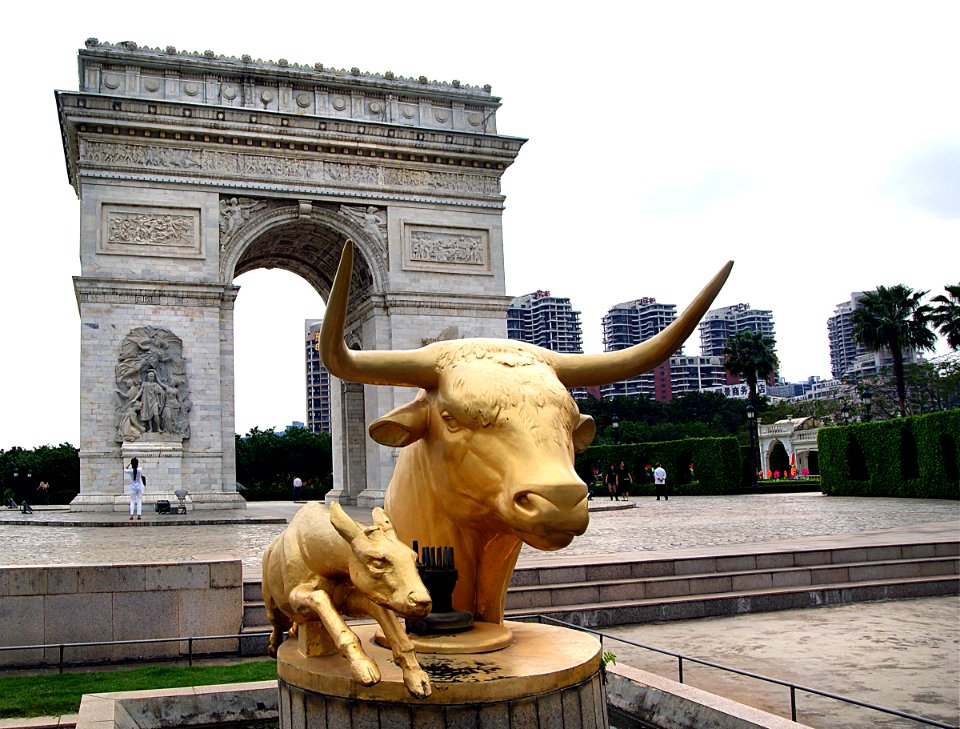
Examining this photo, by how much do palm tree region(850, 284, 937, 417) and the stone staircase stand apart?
3616 cm

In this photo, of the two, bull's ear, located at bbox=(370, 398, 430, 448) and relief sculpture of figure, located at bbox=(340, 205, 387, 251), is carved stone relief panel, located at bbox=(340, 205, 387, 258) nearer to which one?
relief sculpture of figure, located at bbox=(340, 205, 387, 251)

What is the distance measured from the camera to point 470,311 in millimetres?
26391

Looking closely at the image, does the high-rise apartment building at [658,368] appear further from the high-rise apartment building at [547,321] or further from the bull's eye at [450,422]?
→ the bull's eye at [450,422]

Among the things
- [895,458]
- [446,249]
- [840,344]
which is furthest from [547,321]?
[895,458]

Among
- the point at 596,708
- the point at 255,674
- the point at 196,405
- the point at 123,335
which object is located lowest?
the point at 255,674

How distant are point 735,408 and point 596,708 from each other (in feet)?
241

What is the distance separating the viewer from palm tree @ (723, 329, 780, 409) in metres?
49.9

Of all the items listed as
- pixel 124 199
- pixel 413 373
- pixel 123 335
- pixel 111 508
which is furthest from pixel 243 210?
pixel 413 373

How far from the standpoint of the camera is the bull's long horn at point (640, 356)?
2797mm

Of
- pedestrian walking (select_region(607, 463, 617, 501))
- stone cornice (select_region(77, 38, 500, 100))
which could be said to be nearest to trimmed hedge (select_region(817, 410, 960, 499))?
pedestrian walking (select_region(607, 463, 617, 501))

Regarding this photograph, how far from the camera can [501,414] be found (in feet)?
8.57

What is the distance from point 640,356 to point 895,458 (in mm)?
25182

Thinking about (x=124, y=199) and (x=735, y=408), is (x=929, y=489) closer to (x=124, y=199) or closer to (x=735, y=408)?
(x=124, y=199)

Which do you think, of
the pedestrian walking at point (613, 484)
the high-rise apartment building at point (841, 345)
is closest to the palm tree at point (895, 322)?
the pedestrian walking at point (613, 484)
